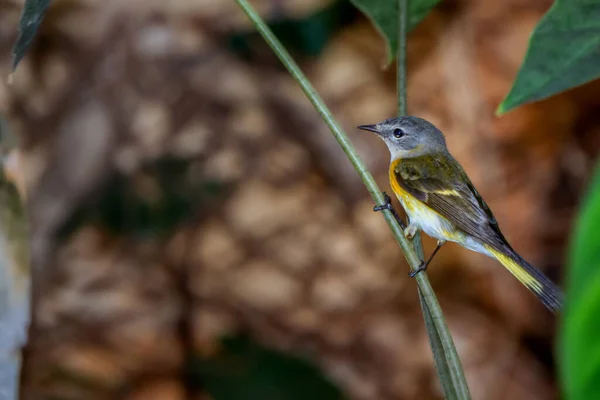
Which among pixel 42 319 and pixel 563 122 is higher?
pixel 563 122

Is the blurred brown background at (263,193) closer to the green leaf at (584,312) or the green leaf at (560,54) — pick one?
the green leaf at (560,54)

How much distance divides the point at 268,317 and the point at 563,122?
5.01ft

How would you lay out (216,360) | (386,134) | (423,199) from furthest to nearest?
(216,360) < (386,134) < (423,199)

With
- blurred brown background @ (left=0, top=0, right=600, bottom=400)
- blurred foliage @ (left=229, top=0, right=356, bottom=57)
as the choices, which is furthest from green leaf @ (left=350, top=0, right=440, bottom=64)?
blurred brown background @ (left=0, top=0, right=600, bottom=400)

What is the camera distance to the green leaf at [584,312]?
1.36 ft

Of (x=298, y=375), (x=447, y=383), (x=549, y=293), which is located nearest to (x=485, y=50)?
(x=298, y=375)

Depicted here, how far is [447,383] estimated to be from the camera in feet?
2.42

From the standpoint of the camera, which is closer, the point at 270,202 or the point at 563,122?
the point at 563,122

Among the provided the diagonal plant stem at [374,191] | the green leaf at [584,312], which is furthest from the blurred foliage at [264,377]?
the green leaf at [584,312]

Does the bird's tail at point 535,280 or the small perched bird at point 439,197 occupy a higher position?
the small perched bird at point 439,197

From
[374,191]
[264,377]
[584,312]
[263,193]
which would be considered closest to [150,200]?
[263,193]

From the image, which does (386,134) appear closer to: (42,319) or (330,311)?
(330,311)

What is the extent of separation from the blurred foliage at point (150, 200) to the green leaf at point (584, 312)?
7.79 feet

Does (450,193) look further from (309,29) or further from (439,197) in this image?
(309,29)
